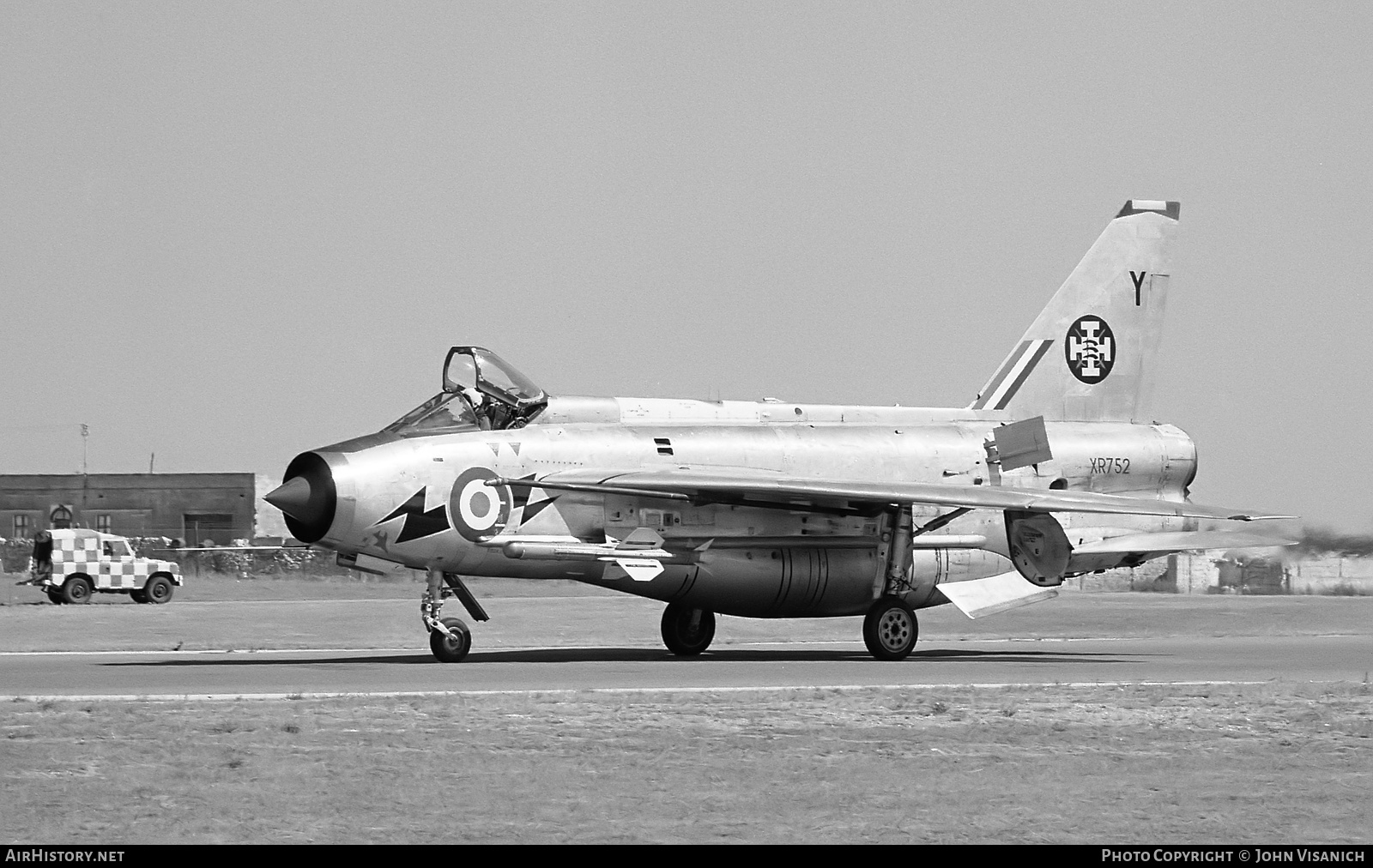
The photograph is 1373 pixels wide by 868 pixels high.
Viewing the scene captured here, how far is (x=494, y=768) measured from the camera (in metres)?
9.80

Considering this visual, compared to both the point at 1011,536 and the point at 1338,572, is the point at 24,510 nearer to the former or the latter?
the point at 1338,572

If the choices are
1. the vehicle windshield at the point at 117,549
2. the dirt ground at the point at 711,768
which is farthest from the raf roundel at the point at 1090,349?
the vehicle windshield at the point at 117,549

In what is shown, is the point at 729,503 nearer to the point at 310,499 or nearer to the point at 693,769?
the point at 310,499

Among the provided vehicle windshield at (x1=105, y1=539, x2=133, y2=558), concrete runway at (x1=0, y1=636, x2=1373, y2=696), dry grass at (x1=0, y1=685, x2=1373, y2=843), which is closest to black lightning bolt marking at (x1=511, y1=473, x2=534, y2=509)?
concrete runway at (x1=0, y1=636, x2=1373, y2=696)

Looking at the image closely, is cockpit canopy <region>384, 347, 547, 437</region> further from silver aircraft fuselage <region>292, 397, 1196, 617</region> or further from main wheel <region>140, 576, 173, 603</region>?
main wheel <region>140, 576, 173, 603</region>

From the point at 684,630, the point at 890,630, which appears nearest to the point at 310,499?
the point at 684,630

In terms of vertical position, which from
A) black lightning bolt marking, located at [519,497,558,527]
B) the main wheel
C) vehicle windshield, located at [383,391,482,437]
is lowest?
the main wheel

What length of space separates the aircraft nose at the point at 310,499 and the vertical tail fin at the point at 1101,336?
952cm

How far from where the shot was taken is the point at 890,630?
63.8 ft

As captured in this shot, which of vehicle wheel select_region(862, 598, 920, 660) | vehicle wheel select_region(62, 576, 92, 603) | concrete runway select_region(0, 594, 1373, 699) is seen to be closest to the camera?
concrete runway select_region(0, 594, 1373, 699)

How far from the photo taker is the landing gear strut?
59.4ft

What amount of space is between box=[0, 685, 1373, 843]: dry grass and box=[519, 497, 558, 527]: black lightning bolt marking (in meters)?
4.94

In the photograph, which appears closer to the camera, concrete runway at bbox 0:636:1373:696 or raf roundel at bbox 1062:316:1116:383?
concrete runway at bbox 0:636:1373:696

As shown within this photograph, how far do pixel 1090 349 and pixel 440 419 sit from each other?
31.4 feet
